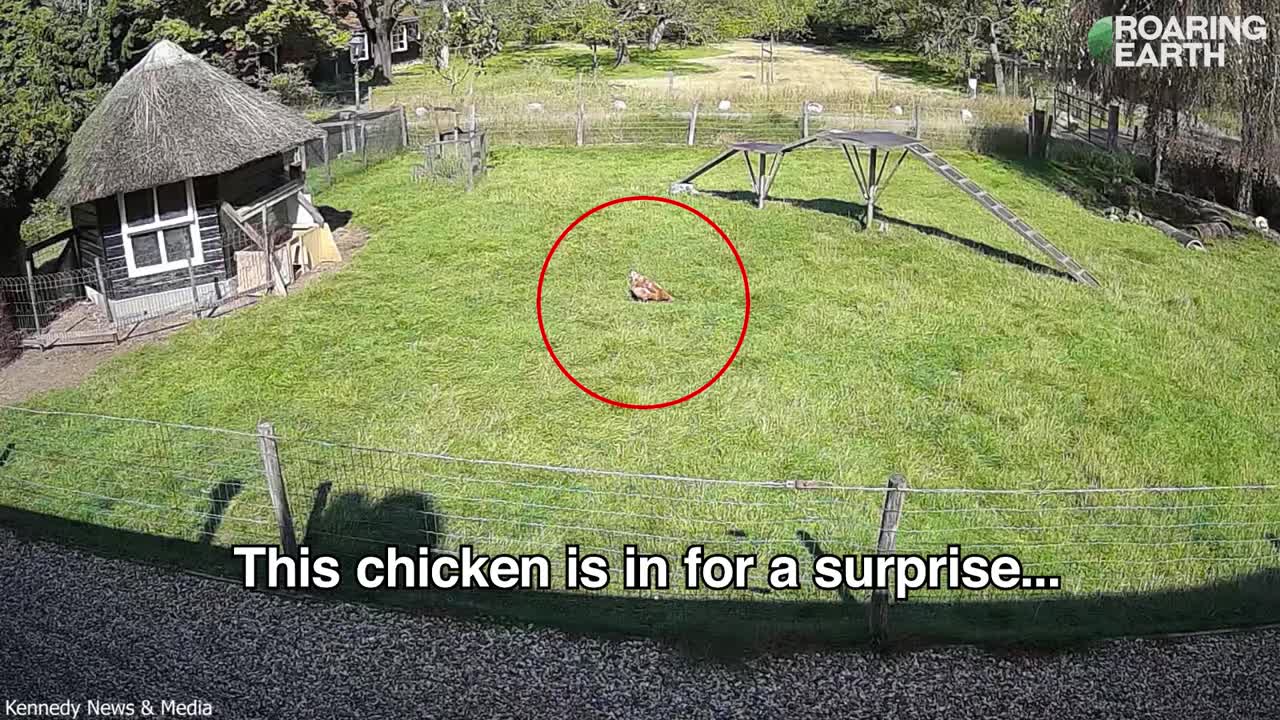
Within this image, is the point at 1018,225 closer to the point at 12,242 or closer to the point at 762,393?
the point at 762,393

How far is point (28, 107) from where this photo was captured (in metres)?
12.4

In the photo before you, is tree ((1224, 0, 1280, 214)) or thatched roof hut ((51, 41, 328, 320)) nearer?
thatched roof hut ((51, 41, 328, 320))

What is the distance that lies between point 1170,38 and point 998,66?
14955mm

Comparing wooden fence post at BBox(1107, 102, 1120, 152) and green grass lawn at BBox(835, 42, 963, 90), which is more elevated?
green grass lawn at BBox(835, 42, 963, 90)

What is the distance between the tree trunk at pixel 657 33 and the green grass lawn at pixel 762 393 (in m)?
26.5

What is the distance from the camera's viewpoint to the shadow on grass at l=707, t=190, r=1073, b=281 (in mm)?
14461

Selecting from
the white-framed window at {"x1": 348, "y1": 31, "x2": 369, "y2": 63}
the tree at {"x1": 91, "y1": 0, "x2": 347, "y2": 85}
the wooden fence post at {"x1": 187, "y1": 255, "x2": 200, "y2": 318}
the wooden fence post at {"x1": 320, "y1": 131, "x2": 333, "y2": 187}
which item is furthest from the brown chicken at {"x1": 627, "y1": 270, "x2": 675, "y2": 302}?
the white-framed window at {"x1": 348, "y1": 31, "x2": 369, "y2": 63}

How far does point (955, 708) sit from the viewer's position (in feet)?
19.1

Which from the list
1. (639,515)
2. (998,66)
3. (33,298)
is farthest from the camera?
(998,66)

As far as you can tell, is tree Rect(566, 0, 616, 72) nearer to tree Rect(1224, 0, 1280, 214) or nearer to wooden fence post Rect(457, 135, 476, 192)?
wooden fence post Rect(457, 135, 476, 192)

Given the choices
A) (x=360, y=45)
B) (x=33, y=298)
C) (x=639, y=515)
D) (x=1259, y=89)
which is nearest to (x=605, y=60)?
(x=360, y=45)

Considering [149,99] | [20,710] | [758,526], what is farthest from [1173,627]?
[149,99]

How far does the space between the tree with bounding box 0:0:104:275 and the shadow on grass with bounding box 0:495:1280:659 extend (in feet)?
24.0

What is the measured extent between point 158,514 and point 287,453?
47.3 inches
